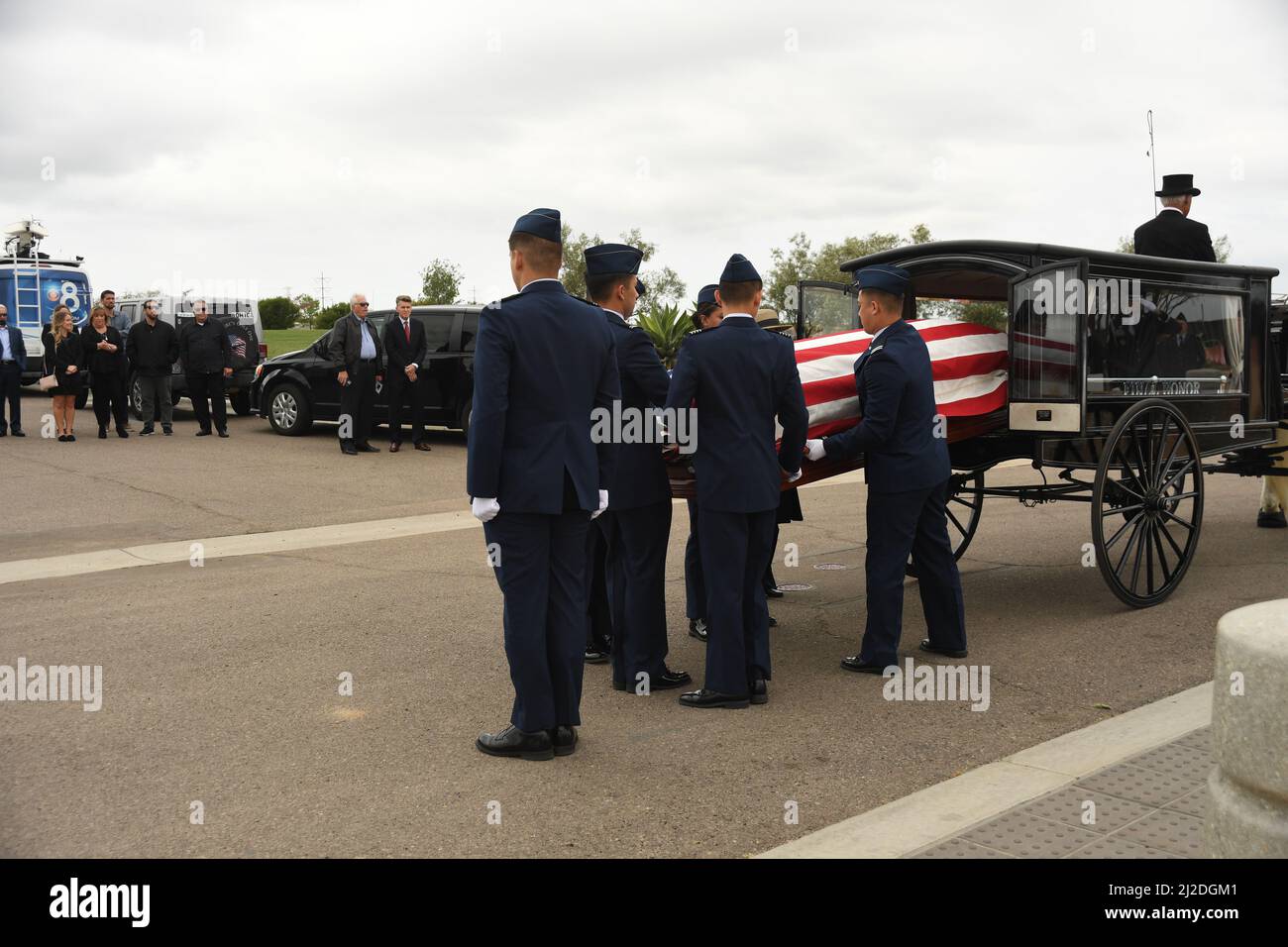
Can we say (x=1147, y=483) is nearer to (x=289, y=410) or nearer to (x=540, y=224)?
(x=540, y=224)

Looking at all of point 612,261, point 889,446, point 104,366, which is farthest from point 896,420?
point 104,366

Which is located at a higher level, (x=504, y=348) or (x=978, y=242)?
(x=978, y=242)

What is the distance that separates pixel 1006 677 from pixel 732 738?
5.61 ft

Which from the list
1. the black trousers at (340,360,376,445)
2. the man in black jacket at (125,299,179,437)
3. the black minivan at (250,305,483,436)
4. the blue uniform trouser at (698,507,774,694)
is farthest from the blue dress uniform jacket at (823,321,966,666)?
the man in black jacket at (125,299,179,437)

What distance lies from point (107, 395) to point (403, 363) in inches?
167

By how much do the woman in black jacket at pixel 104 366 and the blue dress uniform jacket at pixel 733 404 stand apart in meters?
12.8

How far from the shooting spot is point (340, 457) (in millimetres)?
15336

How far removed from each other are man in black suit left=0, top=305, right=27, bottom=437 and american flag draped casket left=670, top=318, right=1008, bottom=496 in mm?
13279

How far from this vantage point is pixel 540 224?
4.79 m

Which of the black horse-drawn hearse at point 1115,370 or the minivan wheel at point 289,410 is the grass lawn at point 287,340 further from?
the black horse-drawn hearse at point 1115,370

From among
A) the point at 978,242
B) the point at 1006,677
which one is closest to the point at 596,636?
the point at 1006,677
